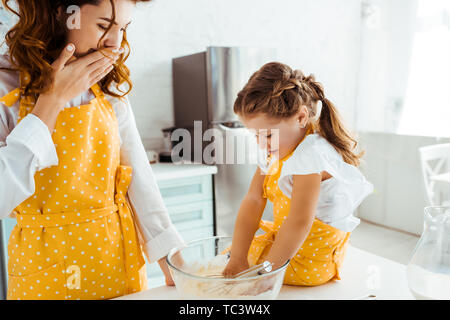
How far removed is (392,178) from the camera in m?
3.63

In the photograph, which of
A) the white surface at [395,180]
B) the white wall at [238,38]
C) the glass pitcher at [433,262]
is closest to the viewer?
the glass pitcher at [433,262]

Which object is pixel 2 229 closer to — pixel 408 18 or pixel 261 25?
pixel 261 25

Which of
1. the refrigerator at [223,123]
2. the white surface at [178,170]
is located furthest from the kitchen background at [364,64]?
the white surface at [178,170]

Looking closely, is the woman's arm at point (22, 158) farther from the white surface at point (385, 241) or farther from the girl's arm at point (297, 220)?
the white surface at point (385, 241)

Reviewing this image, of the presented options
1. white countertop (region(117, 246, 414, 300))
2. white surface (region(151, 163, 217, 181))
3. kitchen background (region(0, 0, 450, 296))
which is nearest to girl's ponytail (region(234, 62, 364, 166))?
white countertop (region(117, 246, 414, 300))

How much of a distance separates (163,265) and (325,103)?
54 cm

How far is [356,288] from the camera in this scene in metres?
0.72

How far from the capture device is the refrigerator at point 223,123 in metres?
2.39

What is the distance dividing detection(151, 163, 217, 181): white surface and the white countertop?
1.34 m

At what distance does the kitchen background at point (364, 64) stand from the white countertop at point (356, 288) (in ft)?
6.91

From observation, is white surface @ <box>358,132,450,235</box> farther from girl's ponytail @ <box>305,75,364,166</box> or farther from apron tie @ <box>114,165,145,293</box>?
apron tie @ <box>114,165,145,293</box>

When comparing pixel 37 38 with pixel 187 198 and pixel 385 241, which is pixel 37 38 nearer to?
pixel 187 198

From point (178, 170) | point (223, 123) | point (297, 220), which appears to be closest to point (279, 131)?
point (297, 220)

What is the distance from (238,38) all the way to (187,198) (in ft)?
5.07
